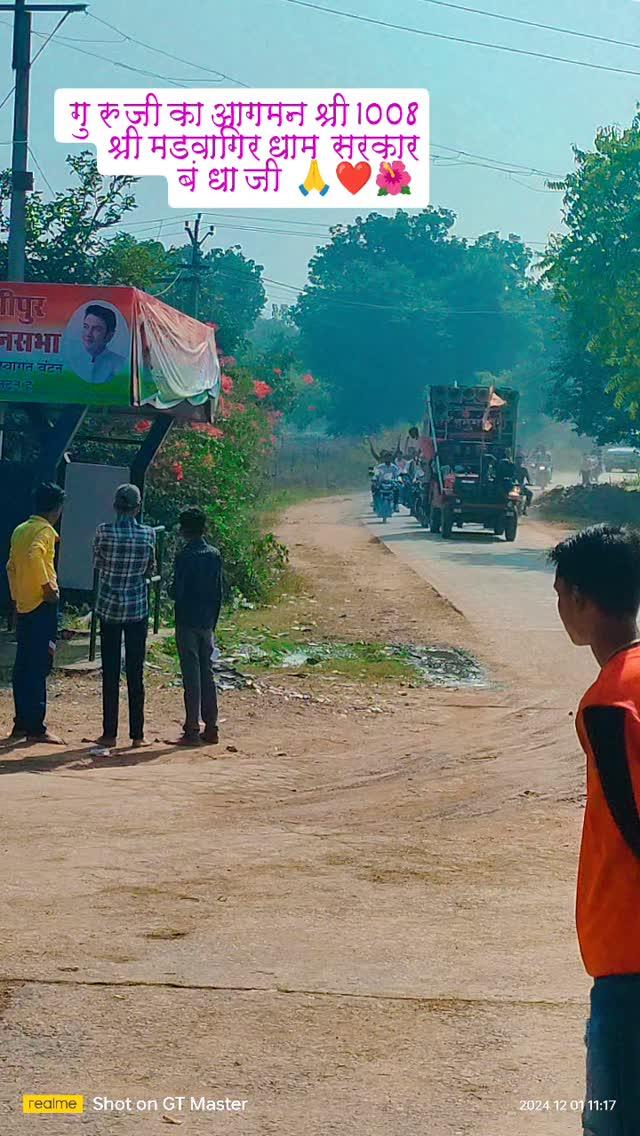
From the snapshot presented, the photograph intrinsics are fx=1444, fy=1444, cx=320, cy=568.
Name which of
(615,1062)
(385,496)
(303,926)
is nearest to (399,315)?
(385,496)

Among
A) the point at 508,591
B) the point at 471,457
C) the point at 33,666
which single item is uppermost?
the point at 471,457

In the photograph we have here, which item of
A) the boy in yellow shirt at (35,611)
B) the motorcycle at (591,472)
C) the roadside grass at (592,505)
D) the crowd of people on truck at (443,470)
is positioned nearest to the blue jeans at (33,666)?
the boy in yellow shirt at (35,611)

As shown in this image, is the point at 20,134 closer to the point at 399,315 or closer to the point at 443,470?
the point at 443,470

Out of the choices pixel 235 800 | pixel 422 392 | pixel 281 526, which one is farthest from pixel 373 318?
pixel 235 800

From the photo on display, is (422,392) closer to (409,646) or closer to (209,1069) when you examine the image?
(409,646)

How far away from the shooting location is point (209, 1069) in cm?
434

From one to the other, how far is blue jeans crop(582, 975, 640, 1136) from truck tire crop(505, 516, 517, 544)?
2806 centimetres

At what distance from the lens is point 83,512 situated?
13664mm

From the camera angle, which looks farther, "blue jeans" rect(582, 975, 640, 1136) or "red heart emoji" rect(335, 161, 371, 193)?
"red heart emoji" rect(335, 161, 371, 193)

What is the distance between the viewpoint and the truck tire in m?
30.7

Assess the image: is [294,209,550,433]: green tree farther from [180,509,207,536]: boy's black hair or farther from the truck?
[180,509,207,536]: boy's black hair

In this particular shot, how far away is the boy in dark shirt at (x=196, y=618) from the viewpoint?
974 cm

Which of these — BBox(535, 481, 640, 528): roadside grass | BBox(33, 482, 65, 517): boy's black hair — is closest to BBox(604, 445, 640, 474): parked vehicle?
BBox(535, 481, 640, 528): roadside grass

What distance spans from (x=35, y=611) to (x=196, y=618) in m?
1.08
